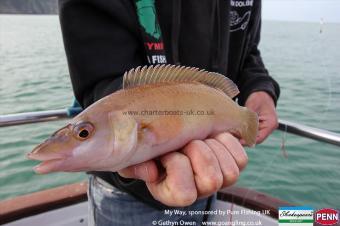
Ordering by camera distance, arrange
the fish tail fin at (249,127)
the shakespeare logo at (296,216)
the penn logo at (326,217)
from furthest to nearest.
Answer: the penn logo at (326,217) → the shakespeare logo at (296,216) → the fish tail fin at (249,127)

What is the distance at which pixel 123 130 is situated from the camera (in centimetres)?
126

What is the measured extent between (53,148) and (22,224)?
1614 mm

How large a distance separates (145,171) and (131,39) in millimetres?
727

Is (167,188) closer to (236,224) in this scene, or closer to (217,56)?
(217,56)

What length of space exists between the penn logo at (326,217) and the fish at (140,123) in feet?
4.32

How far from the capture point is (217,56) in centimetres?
196

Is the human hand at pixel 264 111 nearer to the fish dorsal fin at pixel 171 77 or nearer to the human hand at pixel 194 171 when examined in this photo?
the fish dorsal fin at pixel 171 77

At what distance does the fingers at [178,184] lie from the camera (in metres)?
1.13

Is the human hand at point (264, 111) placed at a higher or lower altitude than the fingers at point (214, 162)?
lower

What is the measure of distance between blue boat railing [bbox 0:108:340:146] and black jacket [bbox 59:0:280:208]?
0.37 m

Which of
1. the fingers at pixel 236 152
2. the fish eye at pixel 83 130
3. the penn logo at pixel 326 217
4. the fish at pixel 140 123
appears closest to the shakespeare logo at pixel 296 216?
the penn logo at pixel 326 217

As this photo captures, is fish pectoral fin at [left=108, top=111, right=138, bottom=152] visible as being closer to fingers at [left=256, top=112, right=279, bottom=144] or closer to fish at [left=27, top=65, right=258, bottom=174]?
fish at [left=27, top=65, right=258, bottom=174]

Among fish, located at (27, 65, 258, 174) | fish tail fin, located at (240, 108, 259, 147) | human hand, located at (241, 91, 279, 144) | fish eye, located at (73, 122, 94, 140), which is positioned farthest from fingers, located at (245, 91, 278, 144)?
fish eye, located at (73, 122, 94, 140)

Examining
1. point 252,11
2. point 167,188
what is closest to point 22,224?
point 167,188
